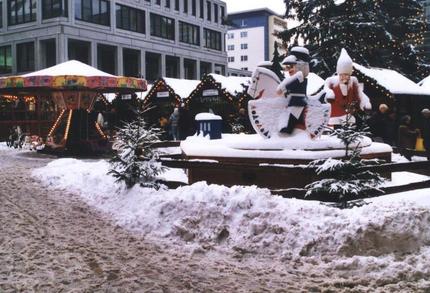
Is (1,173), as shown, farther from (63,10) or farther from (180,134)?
(63,10)

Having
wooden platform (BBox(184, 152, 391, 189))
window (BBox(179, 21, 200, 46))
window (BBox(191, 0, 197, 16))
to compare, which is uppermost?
window (BBox(191, 0, 197, 16))

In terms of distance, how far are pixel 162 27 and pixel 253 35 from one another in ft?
201

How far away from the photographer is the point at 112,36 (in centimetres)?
4912

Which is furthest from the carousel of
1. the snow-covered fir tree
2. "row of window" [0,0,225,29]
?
"row of window" [0,0,225,29]

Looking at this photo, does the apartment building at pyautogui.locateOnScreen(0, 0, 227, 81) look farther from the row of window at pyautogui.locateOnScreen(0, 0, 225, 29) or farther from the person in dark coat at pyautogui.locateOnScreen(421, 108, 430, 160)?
the person in dark coat at pyautogui.locateOnScreen(421, 108, 430, 160)

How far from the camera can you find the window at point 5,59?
49000 mm

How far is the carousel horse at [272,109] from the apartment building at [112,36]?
117ft

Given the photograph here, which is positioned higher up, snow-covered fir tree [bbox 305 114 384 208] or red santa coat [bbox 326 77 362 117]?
red santa coat [bbox 326 77 362 117]

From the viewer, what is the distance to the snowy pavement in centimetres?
568

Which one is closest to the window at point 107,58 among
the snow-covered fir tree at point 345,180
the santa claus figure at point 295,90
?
the santa claus figure at point 295,90

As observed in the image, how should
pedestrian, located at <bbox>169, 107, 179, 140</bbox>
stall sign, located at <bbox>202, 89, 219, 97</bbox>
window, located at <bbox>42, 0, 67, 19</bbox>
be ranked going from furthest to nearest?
window, located at <bbox>42, 0, 67, 19</bbox> < stall sign, located at <bbox>202, 89, 219, 97</bbox> < pedestrian, located at <bbox>169, 107, 179, 140</bbox>

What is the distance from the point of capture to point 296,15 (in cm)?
3369

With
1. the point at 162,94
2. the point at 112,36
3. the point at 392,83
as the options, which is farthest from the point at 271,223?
the point at 112,36

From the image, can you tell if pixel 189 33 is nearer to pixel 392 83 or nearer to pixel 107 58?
pixel 107 58
